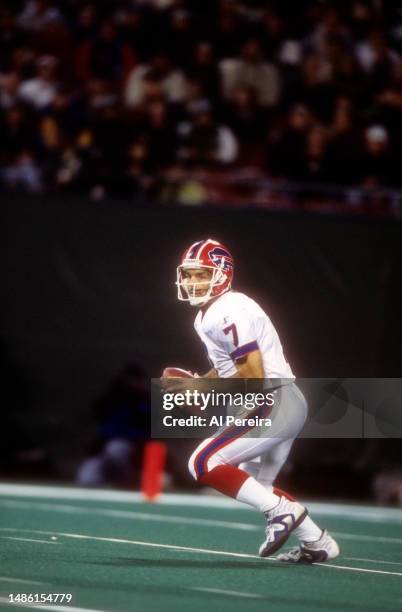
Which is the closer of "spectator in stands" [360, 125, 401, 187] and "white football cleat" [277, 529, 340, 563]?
"white football cleat" [277, 529, 340, 563]

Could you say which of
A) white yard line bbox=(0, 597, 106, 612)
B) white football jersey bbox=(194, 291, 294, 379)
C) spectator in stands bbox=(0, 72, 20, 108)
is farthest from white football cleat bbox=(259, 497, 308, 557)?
spectator in stands bbox=(0, 72, 20, 108)

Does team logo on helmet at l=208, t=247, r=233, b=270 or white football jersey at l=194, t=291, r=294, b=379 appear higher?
team logo on helmet at l=208, t=247, r=233, b=270

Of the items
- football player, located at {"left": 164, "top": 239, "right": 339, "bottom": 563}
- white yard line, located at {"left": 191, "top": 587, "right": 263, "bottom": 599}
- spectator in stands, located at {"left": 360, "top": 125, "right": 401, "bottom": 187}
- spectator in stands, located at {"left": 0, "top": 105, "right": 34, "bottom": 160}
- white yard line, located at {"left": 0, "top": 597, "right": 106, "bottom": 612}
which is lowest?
white yard line, located at {"left": 0, "top": 597, "right": 106, "bottom": 612}

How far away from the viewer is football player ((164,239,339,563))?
6.76m

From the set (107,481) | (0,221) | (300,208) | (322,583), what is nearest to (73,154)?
(0,221)

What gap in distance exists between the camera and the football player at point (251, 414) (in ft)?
22.2

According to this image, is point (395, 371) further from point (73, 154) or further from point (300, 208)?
point (73, 154)

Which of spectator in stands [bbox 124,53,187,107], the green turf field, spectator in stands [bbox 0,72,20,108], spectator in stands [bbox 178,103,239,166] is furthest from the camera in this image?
spectator in stands [bbox 124,53,187,107]

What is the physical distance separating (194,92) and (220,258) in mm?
5999

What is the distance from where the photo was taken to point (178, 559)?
7.18 metres

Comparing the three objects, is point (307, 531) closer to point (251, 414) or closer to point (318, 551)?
point (318, 551)

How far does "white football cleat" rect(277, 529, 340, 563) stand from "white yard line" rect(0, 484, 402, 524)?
3197mm

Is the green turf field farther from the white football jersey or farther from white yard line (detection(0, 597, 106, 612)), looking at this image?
the white football jersey

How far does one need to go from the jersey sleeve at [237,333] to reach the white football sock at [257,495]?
64 centimetres
